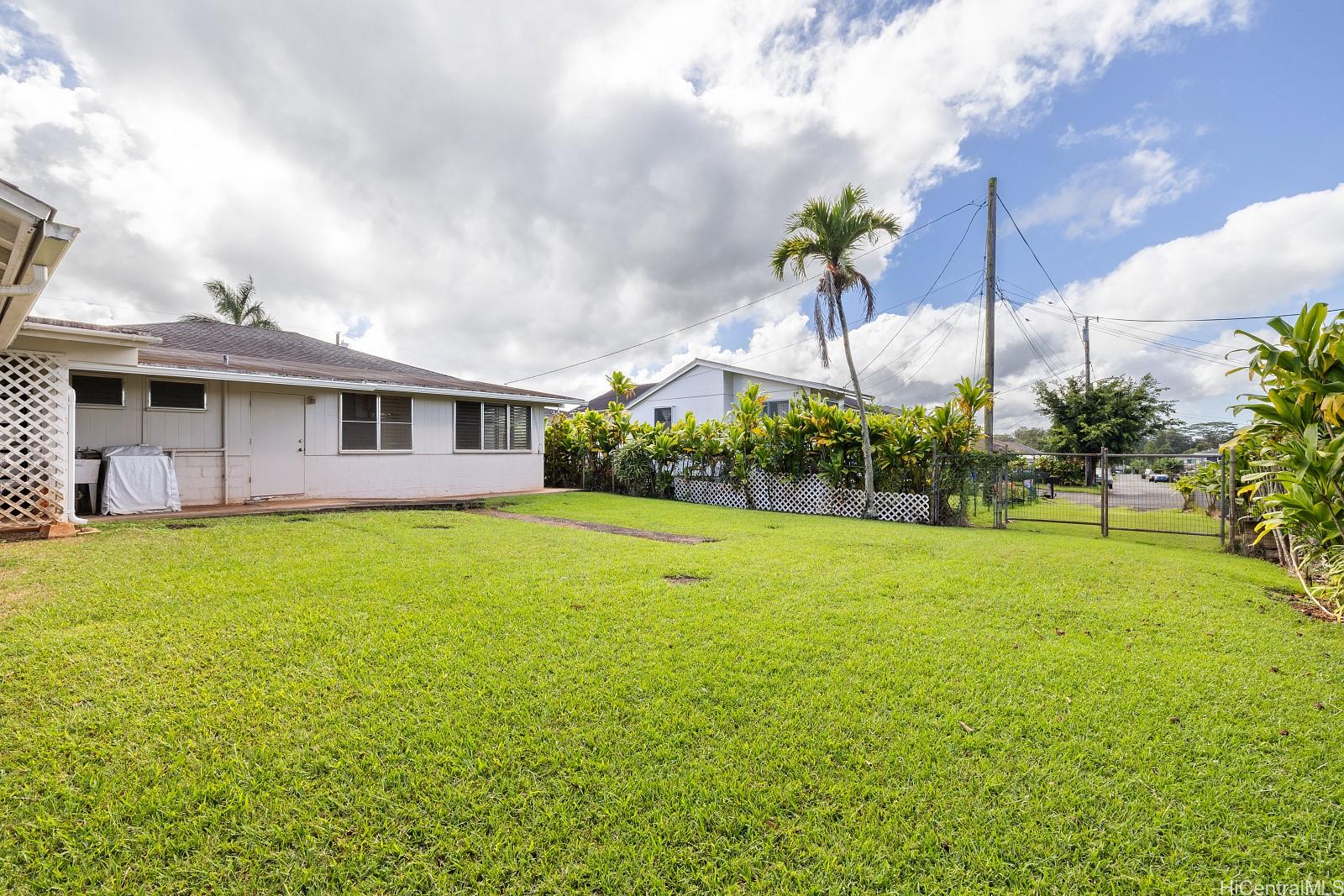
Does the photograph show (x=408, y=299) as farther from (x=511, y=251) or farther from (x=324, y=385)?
(x=324, y=385)

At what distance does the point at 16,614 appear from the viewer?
11.7 ft

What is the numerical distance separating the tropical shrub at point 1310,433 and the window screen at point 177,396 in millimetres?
15759

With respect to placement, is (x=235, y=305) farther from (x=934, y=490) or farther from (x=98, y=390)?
(x=934, y=490)

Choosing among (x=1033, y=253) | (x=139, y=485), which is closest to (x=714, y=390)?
(x=1033, y=253)

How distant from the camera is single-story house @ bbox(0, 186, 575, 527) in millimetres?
6656

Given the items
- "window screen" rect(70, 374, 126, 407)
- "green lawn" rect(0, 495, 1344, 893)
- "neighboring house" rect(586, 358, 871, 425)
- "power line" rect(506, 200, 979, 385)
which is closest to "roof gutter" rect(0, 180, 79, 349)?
"green lawn" rect(0, 495, 1344, 893)

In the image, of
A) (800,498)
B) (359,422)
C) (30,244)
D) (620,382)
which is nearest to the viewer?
(30,244)

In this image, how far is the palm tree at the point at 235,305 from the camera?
25.5 metres

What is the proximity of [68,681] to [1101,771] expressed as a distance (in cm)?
503

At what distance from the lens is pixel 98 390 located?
8.80 metres

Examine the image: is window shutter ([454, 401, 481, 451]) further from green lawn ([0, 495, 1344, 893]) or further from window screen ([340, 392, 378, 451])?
green lawn ([0, 495, 1344, 893])

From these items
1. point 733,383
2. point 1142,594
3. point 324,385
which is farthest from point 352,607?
point 733,383

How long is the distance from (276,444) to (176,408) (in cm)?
165

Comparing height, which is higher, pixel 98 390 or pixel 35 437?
pixel 98 390
